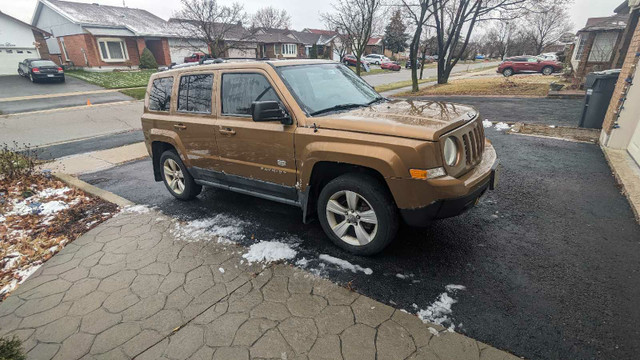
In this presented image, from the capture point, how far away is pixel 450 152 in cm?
282

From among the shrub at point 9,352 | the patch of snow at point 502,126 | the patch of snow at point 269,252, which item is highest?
the shrub at point 9,352

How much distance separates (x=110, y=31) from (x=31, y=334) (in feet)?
117

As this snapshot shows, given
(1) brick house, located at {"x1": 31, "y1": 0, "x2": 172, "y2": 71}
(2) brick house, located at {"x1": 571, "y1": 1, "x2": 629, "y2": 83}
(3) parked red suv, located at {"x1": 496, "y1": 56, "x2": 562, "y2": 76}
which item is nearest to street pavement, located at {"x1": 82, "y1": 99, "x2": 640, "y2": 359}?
(2) brick house, located at {"x1": 571, "y1": 1, "x2": 629, "y2": 83}

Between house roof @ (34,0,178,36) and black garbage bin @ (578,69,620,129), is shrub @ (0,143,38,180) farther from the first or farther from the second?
house roof @ (34,0,178,36)

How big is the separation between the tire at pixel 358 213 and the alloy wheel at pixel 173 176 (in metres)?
2.66

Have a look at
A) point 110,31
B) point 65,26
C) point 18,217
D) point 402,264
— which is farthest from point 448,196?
point 65,26

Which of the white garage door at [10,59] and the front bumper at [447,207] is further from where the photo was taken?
the white garage door at [10,59]

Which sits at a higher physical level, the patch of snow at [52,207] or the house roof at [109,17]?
the house roof at [109,17]

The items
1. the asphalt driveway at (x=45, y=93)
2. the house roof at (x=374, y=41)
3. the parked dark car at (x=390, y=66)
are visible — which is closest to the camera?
the asphalt driveway at (x=45, y=93)

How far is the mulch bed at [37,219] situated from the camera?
3.60 metres

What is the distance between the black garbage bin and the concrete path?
13.9 meters

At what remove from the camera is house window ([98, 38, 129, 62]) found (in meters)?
29.5

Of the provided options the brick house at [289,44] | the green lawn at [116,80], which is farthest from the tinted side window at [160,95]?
the brick house at [289,44]

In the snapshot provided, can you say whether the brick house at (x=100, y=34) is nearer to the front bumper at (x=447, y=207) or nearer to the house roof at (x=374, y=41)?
the front bumper at (x=447, y=207)
